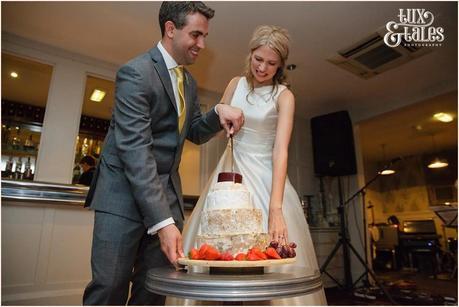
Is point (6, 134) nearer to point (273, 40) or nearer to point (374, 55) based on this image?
point (273, 40)

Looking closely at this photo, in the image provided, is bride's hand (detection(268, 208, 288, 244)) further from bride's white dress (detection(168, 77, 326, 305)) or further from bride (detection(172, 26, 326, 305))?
bride's white dress (detection(168, 77, 326, 305))

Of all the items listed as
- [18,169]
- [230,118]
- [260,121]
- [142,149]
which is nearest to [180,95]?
[230,118]

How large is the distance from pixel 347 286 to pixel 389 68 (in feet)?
9.36

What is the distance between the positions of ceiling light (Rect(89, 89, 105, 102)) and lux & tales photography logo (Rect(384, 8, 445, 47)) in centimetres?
334

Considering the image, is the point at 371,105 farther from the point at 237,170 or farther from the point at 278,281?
the point at 278,281

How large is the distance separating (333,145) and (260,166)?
3268 mm

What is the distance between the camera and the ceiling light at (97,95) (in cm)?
396

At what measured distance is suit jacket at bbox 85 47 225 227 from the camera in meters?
0.96

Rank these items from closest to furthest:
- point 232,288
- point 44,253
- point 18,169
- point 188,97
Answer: point 232,288
point 188,97
point 44,253
point 18,169

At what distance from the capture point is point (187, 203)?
146 inches

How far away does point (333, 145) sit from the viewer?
4.57 m

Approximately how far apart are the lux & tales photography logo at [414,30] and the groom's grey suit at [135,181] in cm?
258

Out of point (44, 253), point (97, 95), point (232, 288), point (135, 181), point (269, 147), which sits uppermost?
point (97, 95)

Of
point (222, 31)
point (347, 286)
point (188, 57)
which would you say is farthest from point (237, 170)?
point (347, 286)
